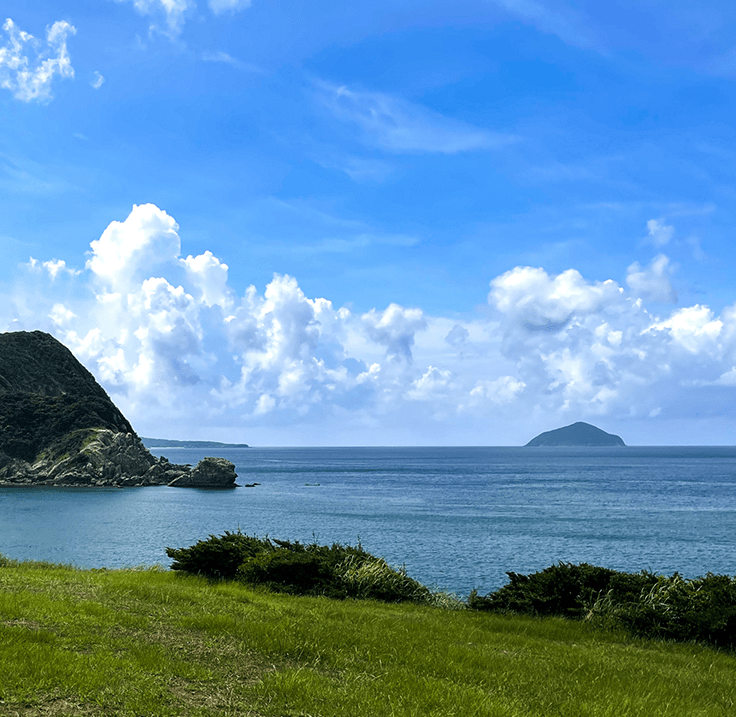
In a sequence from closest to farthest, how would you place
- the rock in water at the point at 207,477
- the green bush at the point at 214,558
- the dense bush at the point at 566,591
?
the dense bush at the point at 566,591 → the green bush at the point at 214,558 → the rock in water at the point at 207,477

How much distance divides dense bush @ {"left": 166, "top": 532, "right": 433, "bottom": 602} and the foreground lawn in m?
2.38

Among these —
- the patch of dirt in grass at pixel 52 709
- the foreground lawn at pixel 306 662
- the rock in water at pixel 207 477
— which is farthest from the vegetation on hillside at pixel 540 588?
the rock in water at pixel 207 477

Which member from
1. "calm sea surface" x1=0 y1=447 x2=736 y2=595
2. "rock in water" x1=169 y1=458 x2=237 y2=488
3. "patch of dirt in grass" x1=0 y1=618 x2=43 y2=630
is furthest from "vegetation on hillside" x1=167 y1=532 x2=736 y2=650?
"rock in water" x1=169 y1=458 x2=237 y2=488

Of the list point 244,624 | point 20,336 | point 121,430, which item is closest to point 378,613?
point 244,624

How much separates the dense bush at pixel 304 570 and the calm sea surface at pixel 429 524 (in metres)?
19.0

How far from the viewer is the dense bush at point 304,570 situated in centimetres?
1705

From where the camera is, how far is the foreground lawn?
7789mm

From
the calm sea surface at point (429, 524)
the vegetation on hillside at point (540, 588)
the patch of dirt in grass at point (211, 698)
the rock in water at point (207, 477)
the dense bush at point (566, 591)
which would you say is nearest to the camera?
the patch of dirt in grass at point (211, 698)

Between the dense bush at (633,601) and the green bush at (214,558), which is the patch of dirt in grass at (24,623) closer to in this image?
the green bush at (214,558)

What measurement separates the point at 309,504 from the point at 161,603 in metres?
81.9

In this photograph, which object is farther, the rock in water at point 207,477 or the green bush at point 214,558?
the rock in water at point 207,477

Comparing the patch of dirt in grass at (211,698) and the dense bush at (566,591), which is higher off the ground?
the patch of dirt in grass at (211,698)

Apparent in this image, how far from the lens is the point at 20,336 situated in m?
185

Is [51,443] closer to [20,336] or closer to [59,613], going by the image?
[20,336]
